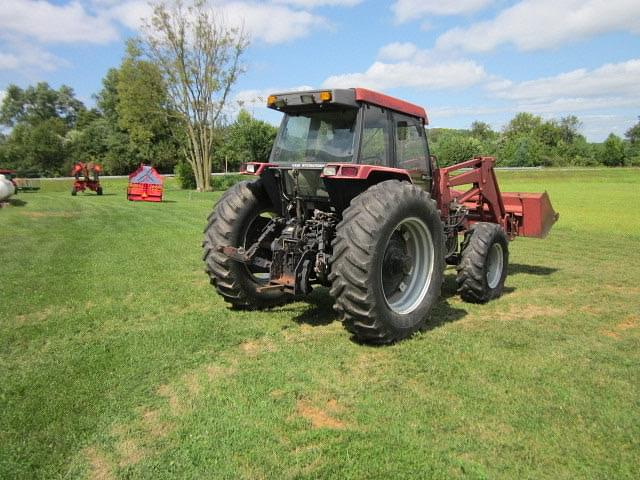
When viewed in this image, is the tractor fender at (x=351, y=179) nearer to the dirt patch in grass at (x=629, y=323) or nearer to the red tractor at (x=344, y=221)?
the red tractor at (x=344, y=221)

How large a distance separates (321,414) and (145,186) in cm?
2282

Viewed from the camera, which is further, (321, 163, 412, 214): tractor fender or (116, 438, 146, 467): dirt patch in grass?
(321, 163, 412, 214): tractor fender

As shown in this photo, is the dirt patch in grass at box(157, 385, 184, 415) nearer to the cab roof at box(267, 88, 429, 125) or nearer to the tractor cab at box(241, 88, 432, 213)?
the tractor cab at box(241, 88, 432, 213)

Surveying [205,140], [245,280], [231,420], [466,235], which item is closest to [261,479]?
[231,420]

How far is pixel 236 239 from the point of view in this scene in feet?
19.5

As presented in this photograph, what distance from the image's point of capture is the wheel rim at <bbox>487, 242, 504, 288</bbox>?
7316mm

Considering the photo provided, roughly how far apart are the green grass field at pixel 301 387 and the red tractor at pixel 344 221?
43 cm

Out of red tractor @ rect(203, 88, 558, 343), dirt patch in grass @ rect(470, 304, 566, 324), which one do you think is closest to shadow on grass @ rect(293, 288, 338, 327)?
red tractor @ rect(203, 88, 558, 343)

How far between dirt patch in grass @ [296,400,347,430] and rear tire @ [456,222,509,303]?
3.44 metres

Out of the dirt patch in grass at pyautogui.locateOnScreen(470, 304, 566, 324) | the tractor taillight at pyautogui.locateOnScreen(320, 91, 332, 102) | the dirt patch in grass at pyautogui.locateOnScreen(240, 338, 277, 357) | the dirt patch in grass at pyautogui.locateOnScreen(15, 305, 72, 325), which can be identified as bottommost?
the dirt patch in grass at pyautogui.locateOnScreen(470, 304, 566, 324)

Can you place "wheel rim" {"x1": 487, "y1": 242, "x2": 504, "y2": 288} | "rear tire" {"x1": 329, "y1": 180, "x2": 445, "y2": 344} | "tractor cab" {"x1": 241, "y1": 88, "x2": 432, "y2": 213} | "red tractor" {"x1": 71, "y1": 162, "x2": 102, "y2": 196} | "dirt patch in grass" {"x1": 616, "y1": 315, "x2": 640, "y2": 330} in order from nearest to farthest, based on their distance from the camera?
"rear tire" {"x1": 329, "y1": 180, "x2": 445, "y2": 344}, "tractor cab" {"x1": 241, "y1": 88, "x2": 432, "y2": 213}, "dirt patch in grass" {"x1": 616, "y1": 315, "x2": 640, "y2": 330}, "wheel rim" {"x1": 487, "y1": 242, "x2": 504, "y2": 288}, "red tractor" {"x1": 71, "y1": 162, "x2": 102, "y2": 196}

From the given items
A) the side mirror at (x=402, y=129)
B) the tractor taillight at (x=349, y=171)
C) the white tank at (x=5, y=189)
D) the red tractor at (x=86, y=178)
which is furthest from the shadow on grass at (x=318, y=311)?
the red tractor at (x=86, y=178)

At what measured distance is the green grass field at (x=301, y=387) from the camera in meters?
3.15

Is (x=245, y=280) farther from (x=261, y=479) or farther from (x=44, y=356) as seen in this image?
(x=261, y=479)
